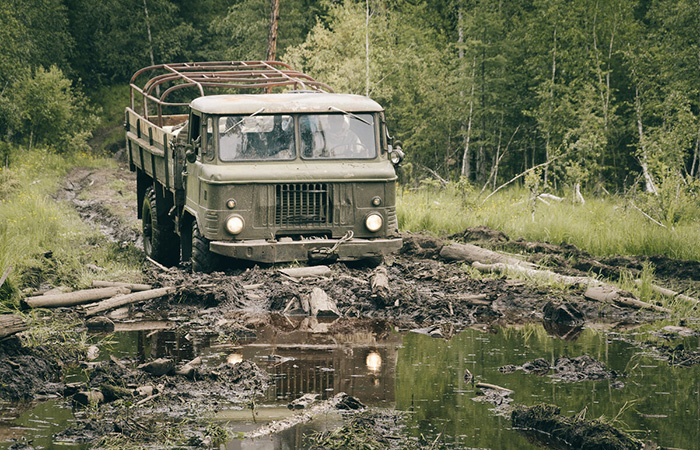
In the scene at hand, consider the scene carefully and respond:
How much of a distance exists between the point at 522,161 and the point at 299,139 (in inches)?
910

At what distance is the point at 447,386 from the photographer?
7.64 m

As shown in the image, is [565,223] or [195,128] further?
[565,223]

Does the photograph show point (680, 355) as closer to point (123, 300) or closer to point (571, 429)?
point (571, 429)

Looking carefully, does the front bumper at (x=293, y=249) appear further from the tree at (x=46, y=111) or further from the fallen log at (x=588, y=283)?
the tree at (x=46, y=111)

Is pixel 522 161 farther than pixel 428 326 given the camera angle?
Yes

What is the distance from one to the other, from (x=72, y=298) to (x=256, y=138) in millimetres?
3296

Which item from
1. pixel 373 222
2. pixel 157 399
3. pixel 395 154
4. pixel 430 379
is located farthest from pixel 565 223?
pixel 157 399

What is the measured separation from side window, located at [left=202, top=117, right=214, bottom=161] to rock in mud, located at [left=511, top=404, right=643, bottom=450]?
655 centimetres

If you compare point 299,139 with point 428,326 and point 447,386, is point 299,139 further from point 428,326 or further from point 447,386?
point 447,386

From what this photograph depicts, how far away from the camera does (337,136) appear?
489 inches

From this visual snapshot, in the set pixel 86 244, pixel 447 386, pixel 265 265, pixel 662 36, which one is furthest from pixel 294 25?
pixel 447 386

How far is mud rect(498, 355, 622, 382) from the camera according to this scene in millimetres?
8027

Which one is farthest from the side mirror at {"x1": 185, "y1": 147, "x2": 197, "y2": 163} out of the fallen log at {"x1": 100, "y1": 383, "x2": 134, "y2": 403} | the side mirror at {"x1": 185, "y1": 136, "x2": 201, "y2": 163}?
the fallen log at {"x1": 100, "y1": 383, "x2": 134, "y2": 403}

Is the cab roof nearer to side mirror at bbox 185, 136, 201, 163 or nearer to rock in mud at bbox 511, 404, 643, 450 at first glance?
side mirror at bbox 185, 136, 201, 163
